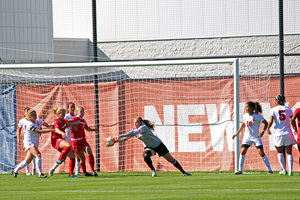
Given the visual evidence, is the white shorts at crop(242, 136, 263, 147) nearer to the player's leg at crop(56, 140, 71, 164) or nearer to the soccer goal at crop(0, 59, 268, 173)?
the soccer goal at crop(0, 59, 268, 173)

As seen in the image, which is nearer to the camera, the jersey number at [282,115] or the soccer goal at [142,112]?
the jersey number at [282,115]

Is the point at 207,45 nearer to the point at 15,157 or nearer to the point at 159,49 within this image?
the point at 159,49

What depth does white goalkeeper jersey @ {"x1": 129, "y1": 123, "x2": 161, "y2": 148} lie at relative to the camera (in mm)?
11883

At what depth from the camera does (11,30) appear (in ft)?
76.8

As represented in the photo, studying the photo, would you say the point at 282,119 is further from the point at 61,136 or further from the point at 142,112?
the point at 61,136

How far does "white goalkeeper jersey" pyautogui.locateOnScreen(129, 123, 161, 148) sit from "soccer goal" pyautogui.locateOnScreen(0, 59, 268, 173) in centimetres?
227

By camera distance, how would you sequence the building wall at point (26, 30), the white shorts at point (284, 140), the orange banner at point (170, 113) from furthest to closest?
the building wall at point (26, 30), the orange banner at point (170, 113), the white shorts at point (284, 140)

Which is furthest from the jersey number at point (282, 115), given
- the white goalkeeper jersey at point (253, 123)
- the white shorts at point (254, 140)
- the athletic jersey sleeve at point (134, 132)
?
the athletic jersey sleeve at point (134, 132)

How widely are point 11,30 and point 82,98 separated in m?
10.2

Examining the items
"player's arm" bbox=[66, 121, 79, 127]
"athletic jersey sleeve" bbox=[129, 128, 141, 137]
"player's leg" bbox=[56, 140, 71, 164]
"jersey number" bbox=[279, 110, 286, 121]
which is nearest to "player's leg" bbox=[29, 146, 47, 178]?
"player's leg" bbox=[56, 140, 71, 164]

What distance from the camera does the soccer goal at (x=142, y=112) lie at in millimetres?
14094

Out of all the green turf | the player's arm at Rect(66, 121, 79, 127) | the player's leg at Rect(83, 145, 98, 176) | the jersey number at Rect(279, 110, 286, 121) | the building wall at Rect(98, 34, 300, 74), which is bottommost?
the green turf

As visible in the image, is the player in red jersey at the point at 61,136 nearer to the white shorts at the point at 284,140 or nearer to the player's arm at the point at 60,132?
the player's arm at the point at 60,132

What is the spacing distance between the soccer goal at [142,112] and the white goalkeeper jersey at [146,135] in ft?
7.44
